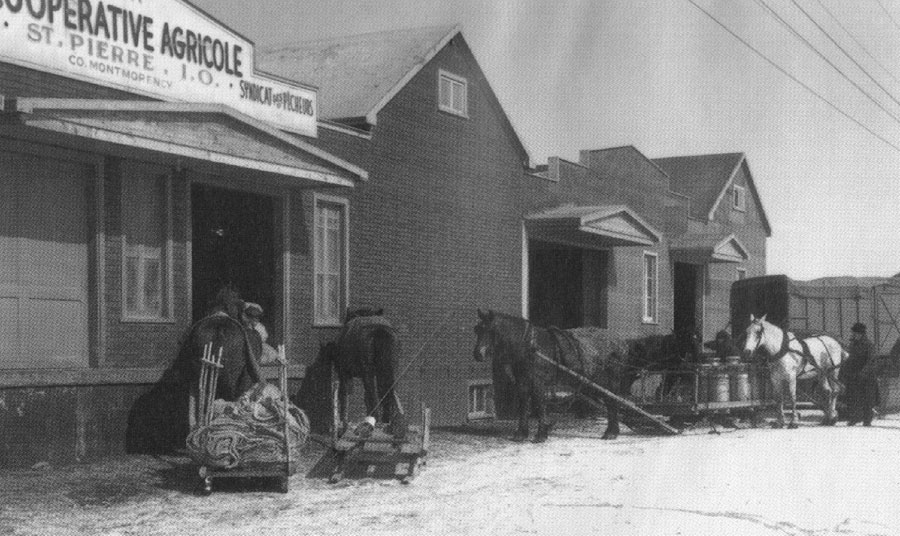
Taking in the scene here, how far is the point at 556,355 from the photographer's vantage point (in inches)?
767

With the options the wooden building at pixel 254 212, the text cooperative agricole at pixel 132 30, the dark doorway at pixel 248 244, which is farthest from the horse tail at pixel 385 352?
the text cooperative agricole at pixel 132 30

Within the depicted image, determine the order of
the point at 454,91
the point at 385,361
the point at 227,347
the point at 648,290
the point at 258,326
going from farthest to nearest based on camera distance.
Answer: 1. the point at 648,290
2. the point at 454,91
3. the point at 385,361
4. the point at 258,326
5. the point at 227,347

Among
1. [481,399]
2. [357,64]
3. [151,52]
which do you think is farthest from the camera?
[481,399]

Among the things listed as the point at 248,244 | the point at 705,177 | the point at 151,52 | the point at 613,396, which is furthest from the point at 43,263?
the point at 705,177

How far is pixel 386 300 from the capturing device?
19781mm

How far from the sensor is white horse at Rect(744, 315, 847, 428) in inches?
882

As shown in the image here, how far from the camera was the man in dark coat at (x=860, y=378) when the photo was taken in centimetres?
2286

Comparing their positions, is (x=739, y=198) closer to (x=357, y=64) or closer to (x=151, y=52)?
(x=357, y=64)

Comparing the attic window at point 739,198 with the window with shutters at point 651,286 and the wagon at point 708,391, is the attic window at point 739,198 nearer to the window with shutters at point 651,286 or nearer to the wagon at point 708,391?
the window with shutters at point 651,286

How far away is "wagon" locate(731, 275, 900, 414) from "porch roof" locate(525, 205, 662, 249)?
245 centimetres

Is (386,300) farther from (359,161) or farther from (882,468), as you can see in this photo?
(882,468)

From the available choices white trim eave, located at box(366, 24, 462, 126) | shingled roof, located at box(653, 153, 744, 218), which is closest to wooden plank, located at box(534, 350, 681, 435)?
white trim eave, located at box(366, 24, 462, 126)

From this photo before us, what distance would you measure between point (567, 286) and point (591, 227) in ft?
11.3

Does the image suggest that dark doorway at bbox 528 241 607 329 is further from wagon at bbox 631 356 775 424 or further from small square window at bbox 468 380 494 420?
wagon at bbox 631 356 775 424
